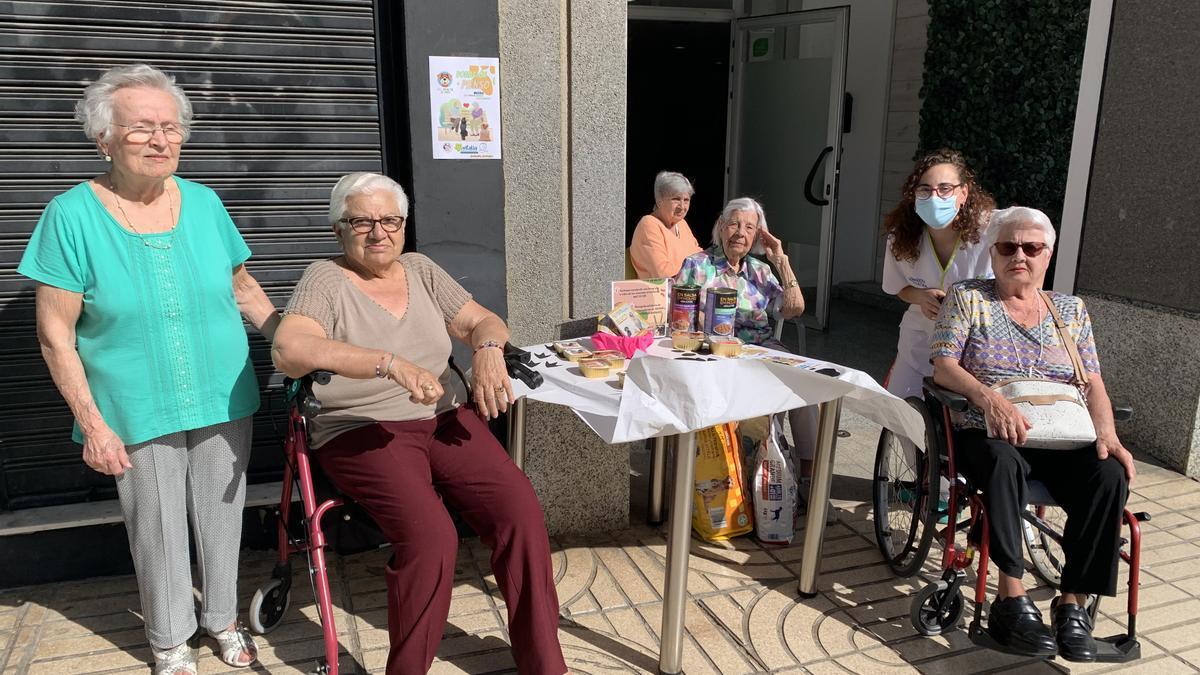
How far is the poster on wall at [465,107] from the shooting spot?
3.13 meters

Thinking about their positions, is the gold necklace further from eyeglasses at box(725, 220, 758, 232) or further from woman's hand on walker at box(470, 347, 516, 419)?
eyeglasses at box(725, 220, 758, 232)

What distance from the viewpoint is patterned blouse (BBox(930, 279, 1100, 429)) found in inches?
114

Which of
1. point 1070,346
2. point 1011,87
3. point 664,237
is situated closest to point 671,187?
point 664,237

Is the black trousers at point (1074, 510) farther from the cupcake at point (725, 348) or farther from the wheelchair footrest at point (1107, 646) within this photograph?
the cupcake at point (725, 348)

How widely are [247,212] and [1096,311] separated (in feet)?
14.2

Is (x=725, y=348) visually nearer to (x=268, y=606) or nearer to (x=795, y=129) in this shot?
(x=268, y=606)

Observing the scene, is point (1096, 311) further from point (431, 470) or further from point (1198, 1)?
point (431, 470)

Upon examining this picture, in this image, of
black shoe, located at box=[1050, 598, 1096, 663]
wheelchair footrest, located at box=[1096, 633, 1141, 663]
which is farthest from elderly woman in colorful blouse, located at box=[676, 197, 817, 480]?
wheelchair footrest, located at box=[1096, 633, 1141, 663]

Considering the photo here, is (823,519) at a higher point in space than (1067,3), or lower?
lower

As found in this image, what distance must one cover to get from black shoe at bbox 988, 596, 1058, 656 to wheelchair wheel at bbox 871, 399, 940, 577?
0.38 meters

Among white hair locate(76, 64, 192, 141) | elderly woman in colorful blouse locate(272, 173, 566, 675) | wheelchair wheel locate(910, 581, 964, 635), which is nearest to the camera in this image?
white hair locate(76, 64, 192, 141)

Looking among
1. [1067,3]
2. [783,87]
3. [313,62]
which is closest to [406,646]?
[313,62]

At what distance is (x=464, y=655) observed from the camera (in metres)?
2.78

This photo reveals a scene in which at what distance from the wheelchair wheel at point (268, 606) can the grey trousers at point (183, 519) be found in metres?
0.08
